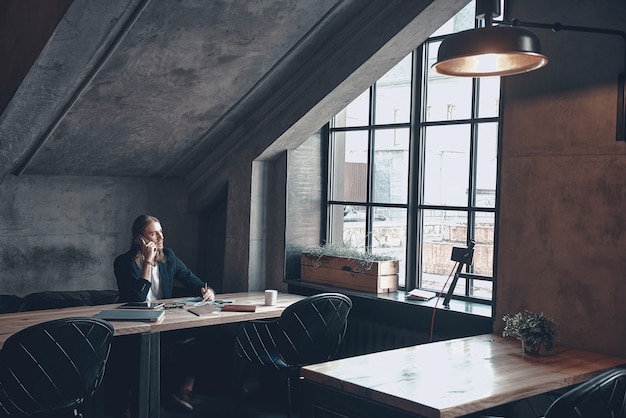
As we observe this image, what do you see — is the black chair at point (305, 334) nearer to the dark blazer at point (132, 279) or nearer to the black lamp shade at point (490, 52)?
the dark blazer at point (132, 279)

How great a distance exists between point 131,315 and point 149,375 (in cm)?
39

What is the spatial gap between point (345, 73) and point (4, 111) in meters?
2.37

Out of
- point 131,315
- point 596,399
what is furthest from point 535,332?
point 131,315

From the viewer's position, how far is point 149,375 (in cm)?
428

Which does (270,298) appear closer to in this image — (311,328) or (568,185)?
(311,328)

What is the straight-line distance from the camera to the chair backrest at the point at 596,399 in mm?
2678

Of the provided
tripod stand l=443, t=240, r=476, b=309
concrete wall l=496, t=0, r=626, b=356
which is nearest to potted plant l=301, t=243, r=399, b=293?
tripod stand l=443, t=240, r=476, b=309

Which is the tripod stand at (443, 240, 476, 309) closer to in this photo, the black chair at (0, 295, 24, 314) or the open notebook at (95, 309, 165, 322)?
the open notebook at (95, 309, 165, 322)

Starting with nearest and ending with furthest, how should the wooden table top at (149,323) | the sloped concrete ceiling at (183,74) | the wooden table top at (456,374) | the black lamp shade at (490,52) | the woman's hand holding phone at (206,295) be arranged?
the wooden table top at (456,374) < the black lamp shade at (490,52) < the wooden table top at (149,323) < the sloped concrete ceiling at (183,74) < the woman's hand holding phone at (206,295)

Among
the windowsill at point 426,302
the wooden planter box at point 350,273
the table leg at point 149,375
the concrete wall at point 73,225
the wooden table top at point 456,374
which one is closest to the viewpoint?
the wooden table top at point 456,374

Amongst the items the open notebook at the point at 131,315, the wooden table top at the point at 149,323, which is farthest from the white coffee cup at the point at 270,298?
the open notebook at the point at 131,315

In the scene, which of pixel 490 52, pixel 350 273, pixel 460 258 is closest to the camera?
pixel 490 52

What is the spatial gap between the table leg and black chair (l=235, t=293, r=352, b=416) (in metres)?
0.68

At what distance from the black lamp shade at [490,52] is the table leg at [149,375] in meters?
2.35
